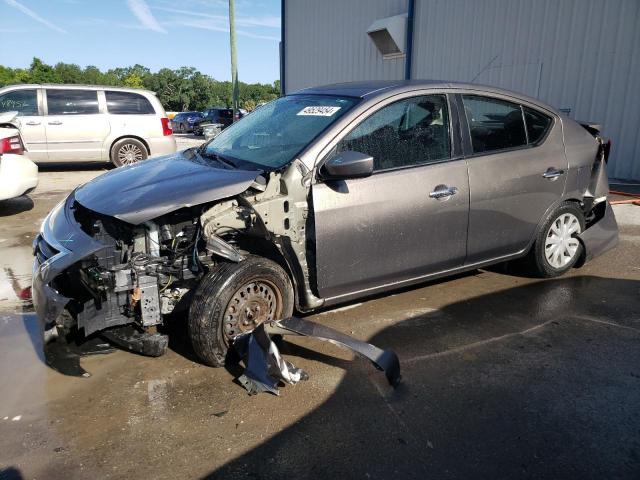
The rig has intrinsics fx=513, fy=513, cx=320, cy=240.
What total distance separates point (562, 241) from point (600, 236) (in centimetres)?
49

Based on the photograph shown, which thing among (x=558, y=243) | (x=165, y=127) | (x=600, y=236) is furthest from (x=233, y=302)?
(x=165, y=127)

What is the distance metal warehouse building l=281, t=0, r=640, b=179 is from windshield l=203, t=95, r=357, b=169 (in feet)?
27.0

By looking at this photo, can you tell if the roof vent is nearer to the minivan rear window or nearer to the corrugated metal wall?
the corrugated metal wall

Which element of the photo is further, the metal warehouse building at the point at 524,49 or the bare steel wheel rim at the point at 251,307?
the metal warehouse building at the point at 524,49

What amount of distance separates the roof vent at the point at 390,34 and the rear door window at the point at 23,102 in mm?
9097

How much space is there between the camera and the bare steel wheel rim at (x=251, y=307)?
3.14m

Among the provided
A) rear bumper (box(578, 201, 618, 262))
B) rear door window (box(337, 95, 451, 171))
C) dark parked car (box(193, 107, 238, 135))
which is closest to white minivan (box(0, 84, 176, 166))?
rear door window (box(337, 95, 451, 171))

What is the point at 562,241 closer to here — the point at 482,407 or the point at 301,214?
the point at 482,407

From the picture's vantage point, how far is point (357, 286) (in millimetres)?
3504

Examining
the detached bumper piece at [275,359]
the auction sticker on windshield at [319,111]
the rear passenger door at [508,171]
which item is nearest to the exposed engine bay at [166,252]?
the detached bumper piece at [275,359]

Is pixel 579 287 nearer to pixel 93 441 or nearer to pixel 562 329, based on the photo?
pixel 562 329

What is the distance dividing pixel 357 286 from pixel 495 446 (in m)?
1.37

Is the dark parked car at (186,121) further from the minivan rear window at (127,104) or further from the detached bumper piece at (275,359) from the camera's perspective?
the detached bumper piece at (275,359)

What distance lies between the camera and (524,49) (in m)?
11.1
